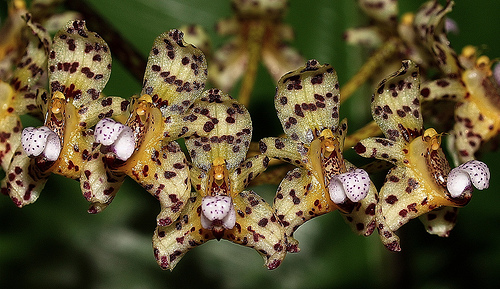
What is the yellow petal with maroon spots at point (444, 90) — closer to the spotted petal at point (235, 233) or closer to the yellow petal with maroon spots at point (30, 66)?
the spotted petal at point (235, 233)

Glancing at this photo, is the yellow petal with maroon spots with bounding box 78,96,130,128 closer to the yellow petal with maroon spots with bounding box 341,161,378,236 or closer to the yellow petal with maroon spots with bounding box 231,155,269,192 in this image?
the yellow petal with maroon spots with bounding box 231,155,269,192

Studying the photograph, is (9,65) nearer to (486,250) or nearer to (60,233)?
(60,233)

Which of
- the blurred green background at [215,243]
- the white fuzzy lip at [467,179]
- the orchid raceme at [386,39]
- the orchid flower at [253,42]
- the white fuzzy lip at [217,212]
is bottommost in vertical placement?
the blurred green background at [215,243]

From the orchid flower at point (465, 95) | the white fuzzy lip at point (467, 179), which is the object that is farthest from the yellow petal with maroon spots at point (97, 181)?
the orchid flower at point (465, 95)

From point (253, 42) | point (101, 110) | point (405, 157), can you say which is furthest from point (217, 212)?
point (253, 42)

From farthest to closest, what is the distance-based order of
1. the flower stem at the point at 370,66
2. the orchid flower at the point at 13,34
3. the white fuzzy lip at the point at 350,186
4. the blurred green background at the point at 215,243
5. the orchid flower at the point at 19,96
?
1. the blurred green background at the point at 215,243
2. the flower stem at the point at 370,66
3. the orchid flower at the point at 13,34
4. the orchid flower at the point at 19,96
5. the white fuzzy lip at the point at 350,186

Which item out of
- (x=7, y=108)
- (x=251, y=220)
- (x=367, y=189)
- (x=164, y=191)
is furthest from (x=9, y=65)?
(x=367, y=189)
